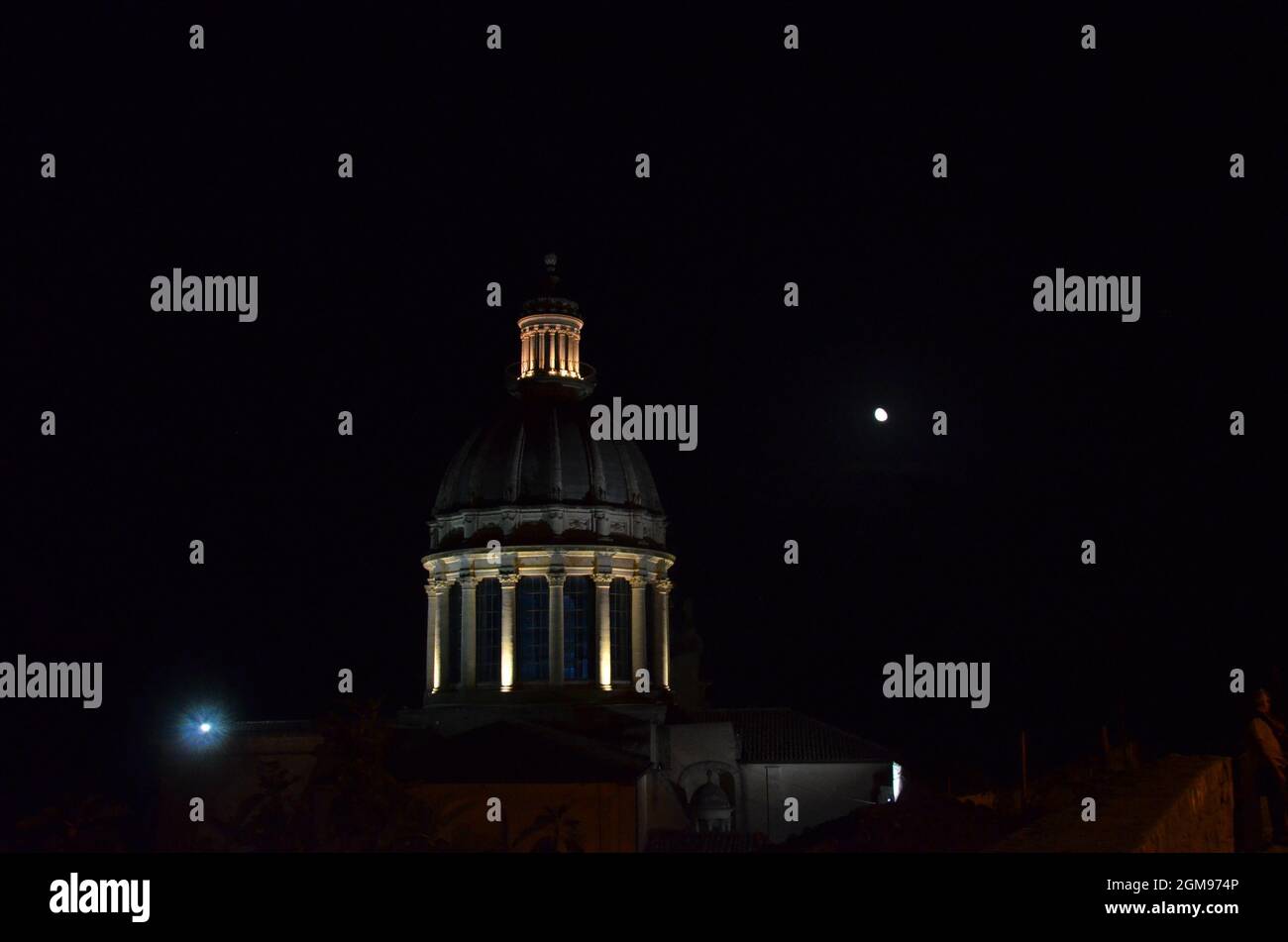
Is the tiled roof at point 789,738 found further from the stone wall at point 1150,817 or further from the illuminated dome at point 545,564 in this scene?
the stone wall at point 1150,817

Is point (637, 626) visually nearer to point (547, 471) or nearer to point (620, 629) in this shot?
point (620, 629)

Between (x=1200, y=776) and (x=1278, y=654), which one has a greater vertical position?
(x=1278, y=654)

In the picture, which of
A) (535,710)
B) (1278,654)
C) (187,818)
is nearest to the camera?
(1278,654)

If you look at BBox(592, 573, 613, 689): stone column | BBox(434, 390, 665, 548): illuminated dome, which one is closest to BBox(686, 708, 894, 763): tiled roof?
BBox(592, 573, 613, 689): stone column

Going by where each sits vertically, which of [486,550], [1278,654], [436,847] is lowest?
[436,847]

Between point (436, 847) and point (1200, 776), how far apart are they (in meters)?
29.8

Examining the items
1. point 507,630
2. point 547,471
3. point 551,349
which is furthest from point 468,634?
point 551,349

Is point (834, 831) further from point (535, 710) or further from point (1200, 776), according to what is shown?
point (1200, 776)

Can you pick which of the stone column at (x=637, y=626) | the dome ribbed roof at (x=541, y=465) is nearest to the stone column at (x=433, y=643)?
the dome ribbed roof at (x=541, y=465)

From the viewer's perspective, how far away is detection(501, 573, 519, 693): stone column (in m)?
66.5

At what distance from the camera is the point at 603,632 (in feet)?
219

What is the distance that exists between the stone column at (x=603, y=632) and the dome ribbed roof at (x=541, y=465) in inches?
120
